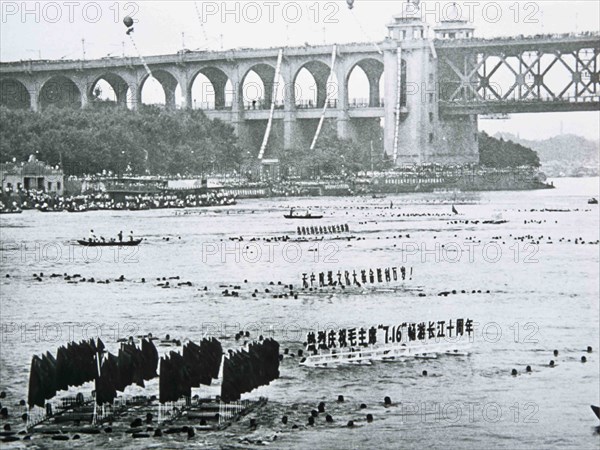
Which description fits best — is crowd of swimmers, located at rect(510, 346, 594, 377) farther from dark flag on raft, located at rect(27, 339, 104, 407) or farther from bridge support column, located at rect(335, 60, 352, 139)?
bridge support column, located at rect(335, 60, 352, 139)

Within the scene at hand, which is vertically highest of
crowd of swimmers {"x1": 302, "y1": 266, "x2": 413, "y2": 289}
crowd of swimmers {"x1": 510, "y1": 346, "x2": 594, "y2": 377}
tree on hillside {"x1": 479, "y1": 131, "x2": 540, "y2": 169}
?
tree on hillside {"x1": 479, "y1": 131, "x2": 540, "y2": 169}

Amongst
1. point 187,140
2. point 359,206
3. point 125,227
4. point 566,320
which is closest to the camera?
point 566,320

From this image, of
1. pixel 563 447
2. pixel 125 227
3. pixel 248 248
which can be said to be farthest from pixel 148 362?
pixel 125 227

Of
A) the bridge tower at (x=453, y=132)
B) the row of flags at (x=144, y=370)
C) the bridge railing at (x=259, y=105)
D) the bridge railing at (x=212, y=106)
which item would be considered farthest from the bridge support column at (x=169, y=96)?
the row of flags at (x=144, y=370)

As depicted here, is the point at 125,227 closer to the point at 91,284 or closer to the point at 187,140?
the point at 91,284

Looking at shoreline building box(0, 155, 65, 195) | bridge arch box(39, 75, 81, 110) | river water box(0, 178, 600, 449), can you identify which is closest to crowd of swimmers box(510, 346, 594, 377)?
river water box(0, 178, 600, 449)

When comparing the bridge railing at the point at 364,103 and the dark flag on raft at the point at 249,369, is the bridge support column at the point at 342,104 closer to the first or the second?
the bridge railing at the point at 364,103
